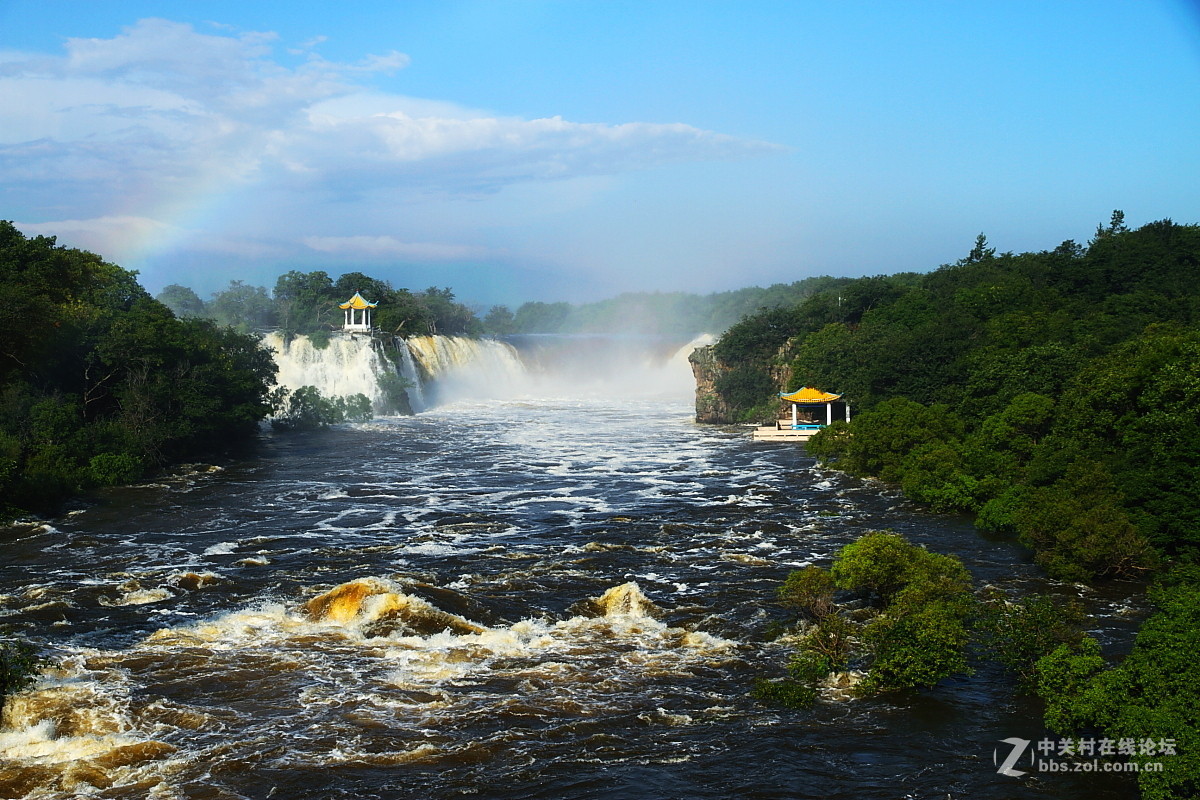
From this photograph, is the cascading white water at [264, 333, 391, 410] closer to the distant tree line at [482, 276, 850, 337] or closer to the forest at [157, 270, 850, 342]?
the forest at [157, 270, 850, 342]

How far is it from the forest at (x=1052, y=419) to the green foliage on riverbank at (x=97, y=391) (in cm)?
1844

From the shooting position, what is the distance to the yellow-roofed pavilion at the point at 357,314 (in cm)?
5328

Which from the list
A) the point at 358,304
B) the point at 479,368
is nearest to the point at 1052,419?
the point at 358,304

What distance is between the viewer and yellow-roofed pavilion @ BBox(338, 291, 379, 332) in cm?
5328

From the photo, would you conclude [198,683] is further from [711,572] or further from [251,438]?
[251,438]

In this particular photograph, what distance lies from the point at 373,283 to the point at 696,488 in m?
39.6

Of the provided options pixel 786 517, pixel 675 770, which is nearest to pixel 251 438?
pixel 786 517

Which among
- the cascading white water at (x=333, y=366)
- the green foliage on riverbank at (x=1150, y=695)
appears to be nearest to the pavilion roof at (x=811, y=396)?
the cascading white water at (x=333, y=366)

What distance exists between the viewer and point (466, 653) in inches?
523

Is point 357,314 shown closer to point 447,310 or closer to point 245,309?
point 447,310

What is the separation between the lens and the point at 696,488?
25.9m

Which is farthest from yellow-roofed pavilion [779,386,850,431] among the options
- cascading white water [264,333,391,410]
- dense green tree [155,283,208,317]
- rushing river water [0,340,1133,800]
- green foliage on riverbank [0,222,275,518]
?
dense green tree [155,283,208,317]

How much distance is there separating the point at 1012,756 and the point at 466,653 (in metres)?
6.74

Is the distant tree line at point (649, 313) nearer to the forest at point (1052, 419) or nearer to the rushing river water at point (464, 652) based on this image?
the forest at point (1052, 419)
